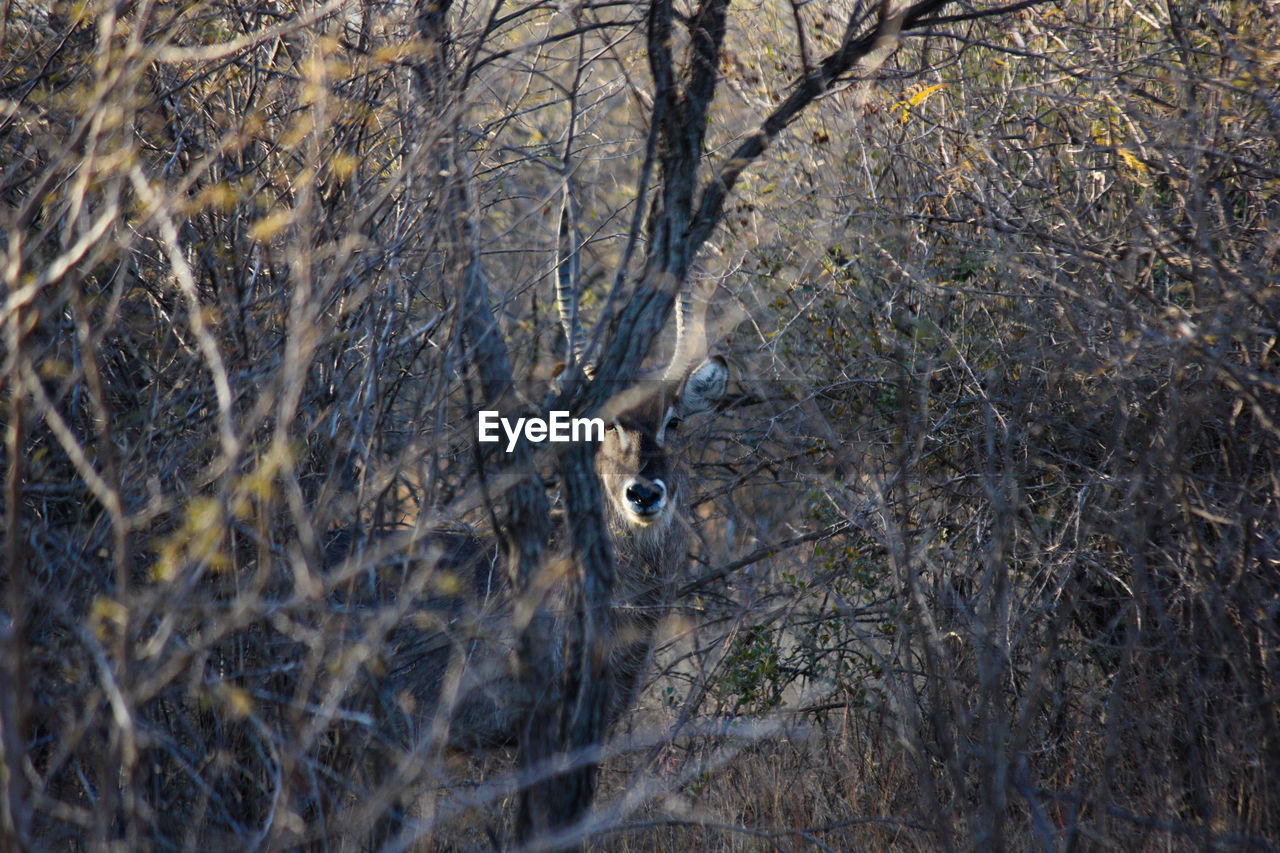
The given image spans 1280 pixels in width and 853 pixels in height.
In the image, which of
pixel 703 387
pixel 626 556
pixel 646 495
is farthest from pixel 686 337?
pixel 626 556

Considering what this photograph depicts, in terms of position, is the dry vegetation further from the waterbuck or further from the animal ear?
the animal ear

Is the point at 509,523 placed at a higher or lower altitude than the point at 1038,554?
higher

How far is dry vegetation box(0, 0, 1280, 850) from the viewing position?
8.07ft

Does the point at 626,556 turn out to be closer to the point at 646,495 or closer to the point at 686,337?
the point at 646,495

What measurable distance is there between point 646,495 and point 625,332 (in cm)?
290

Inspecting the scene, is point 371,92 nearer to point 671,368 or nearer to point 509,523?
point 509,523

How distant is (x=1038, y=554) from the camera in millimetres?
4328

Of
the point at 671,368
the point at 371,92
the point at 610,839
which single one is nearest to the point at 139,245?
the point at 371,92

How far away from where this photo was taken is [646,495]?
6016 millimetres

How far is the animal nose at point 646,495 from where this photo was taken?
5938mm

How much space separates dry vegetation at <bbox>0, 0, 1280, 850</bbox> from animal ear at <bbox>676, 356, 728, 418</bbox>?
0.70m

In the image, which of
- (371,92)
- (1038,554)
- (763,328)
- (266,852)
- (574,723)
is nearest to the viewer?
(266,852)

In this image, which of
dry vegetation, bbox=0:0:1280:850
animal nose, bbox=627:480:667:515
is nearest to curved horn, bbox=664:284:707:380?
dry vegetation, bbox=0:0:1280:850

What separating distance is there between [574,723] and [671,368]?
3695 millimetres
